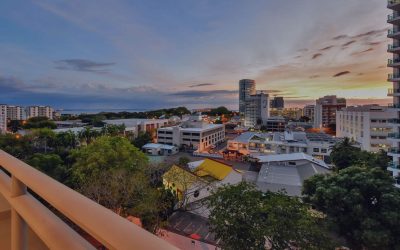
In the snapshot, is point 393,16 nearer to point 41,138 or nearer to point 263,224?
point 263,224

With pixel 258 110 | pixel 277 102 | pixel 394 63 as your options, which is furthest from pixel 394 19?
pixel 277 102

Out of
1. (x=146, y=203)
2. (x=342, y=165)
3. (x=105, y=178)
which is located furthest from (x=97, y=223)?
(x=342, y=165)

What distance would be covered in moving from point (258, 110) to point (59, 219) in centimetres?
5648

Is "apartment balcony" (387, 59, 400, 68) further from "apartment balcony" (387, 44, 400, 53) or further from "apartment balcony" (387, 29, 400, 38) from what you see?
"apartment balcony" (387, 29, 400, 38)

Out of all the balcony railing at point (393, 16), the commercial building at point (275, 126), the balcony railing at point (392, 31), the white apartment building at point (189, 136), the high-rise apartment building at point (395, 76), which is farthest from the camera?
the commercial building at point (275, 126)

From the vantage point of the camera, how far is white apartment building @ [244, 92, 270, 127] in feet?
179

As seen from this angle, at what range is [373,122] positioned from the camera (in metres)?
24.0

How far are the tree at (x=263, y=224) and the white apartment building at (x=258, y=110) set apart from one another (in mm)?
49512

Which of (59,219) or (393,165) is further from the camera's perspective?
(393,165)

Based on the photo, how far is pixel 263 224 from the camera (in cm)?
488

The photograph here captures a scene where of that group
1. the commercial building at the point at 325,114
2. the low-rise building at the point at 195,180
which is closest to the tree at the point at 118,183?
the low-rise building at the point at 195,180

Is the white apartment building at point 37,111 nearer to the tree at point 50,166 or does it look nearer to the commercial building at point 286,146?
the commercial building at point 286,146

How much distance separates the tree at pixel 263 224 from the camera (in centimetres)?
482

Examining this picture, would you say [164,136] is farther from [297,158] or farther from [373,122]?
[373,122]
